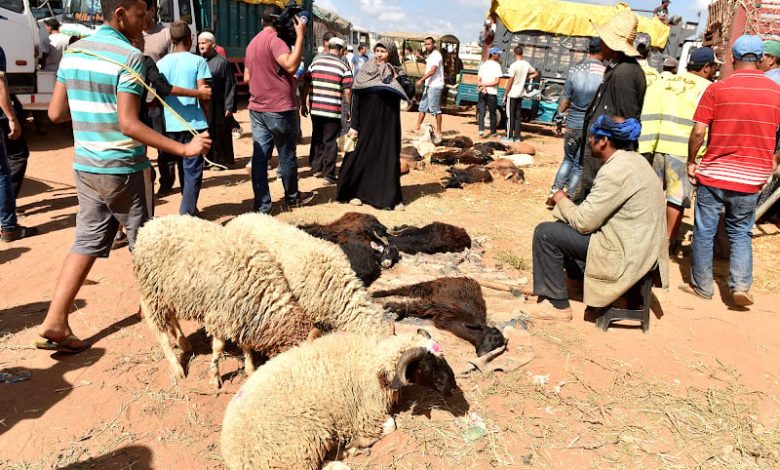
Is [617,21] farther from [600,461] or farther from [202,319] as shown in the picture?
[202,319]

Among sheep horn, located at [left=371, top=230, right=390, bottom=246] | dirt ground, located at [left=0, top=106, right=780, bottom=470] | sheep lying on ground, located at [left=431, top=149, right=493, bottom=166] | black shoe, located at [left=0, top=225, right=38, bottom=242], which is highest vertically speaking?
sheep lying on ground, located at [left=431, top=149, right=493, bottom=166]

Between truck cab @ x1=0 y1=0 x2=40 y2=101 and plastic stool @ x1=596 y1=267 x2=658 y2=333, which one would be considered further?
truck cab @ x1=0 y1=0 x2=40 y2=101

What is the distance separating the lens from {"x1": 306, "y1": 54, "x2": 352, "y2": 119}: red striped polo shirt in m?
7.61

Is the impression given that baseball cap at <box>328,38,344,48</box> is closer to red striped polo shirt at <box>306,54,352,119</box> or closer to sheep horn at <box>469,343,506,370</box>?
red striped polo shirt at <box>306,54,352,119</box>

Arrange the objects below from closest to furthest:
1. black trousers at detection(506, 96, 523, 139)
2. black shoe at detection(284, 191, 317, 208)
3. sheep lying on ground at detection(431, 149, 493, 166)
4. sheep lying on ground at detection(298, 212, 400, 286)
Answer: sheep lying on ground at detection(298, 212, 400, 286) → black shoe at detection(284, 191, 317, 208) → sheep lying on ground at detection(431, 149, 493, 166) → black trousers at detection(506, 96, 523, 139)

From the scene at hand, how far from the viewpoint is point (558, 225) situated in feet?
14.5

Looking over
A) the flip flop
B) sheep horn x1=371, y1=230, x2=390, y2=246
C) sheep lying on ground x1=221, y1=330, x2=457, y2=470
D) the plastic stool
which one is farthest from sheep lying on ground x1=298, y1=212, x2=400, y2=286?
the flip flop

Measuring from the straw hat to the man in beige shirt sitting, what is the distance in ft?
5.04

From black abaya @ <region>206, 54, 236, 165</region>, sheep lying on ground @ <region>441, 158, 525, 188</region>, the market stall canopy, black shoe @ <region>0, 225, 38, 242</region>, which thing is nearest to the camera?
black shoe @ <region>0, 225, 38, 242</region>

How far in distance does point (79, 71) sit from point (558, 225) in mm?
3865

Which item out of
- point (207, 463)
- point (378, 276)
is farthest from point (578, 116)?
point (207, 463)

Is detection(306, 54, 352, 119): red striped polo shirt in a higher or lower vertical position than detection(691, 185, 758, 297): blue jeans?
higher

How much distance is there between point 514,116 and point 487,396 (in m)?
11.0

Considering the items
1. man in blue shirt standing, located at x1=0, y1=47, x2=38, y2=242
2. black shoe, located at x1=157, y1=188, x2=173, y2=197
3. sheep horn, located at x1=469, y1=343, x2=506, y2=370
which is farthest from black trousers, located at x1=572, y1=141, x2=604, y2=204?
man in blue shirt standing, located at x1=0, y1=47, x2=38, y2=242
